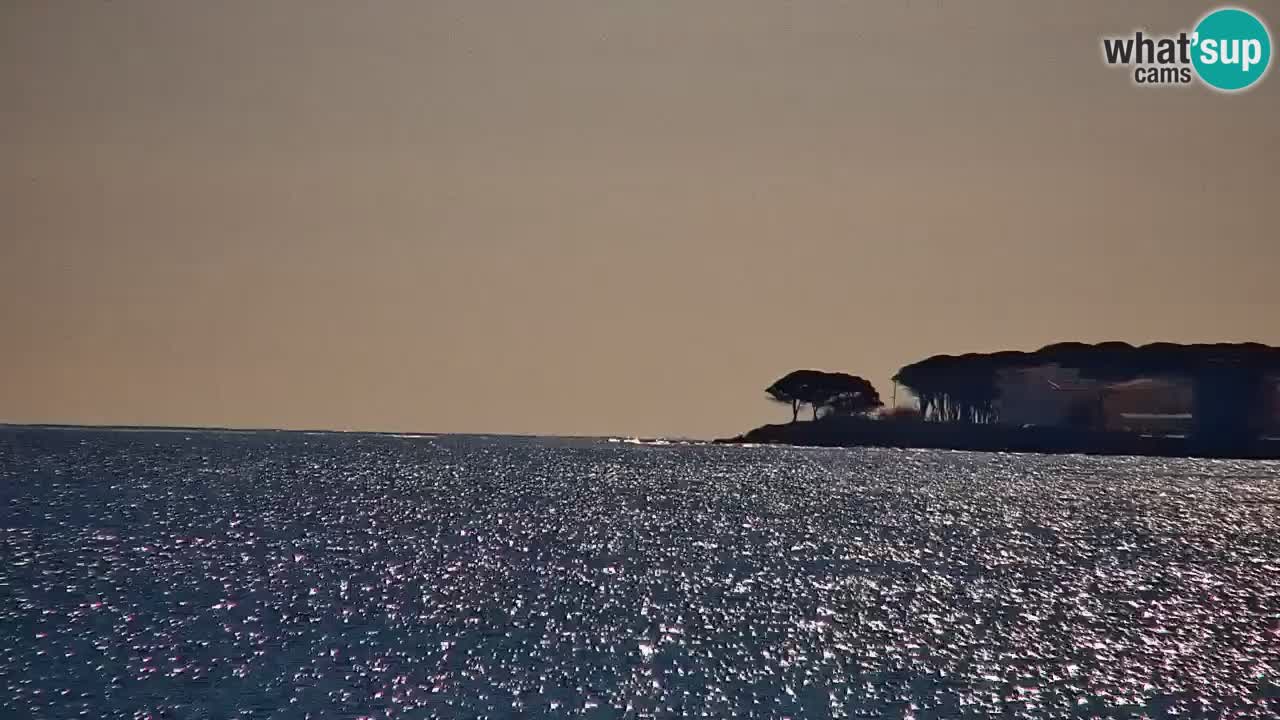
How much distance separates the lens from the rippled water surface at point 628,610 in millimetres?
36688

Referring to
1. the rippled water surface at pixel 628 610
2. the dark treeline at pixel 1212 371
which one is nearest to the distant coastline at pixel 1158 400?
the dark treeline at pixel 1212 371

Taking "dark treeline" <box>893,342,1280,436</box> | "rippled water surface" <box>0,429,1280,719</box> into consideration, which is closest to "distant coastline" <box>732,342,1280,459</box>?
"dark treeline" <box>893,342,1280,436</box>

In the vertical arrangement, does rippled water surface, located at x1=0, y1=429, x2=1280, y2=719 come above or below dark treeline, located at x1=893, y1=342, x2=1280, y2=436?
below

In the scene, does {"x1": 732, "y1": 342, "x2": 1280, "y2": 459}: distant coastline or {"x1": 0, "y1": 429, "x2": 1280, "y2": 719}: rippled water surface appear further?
{"x1": 732, "y1": 342, "x2": 1280, "y2": 459}: distant coastline

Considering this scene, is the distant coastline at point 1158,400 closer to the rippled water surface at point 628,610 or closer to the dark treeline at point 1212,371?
the dark treeline at point 1212,371

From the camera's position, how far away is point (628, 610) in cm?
5403

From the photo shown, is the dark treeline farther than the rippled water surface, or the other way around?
the dark treeline

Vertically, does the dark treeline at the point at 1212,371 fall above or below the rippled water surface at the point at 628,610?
above

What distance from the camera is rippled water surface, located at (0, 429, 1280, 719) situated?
36.7 meters

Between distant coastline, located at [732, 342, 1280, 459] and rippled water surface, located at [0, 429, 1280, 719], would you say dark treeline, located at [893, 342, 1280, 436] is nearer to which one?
distant coastline, located at [732, 342, 1280, 459]

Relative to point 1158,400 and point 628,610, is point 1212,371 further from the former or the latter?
point 628,610

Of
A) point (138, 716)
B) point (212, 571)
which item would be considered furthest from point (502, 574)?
point (138, 716)

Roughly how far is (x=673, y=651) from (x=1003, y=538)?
55855 mm

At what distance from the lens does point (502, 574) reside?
217 feet
